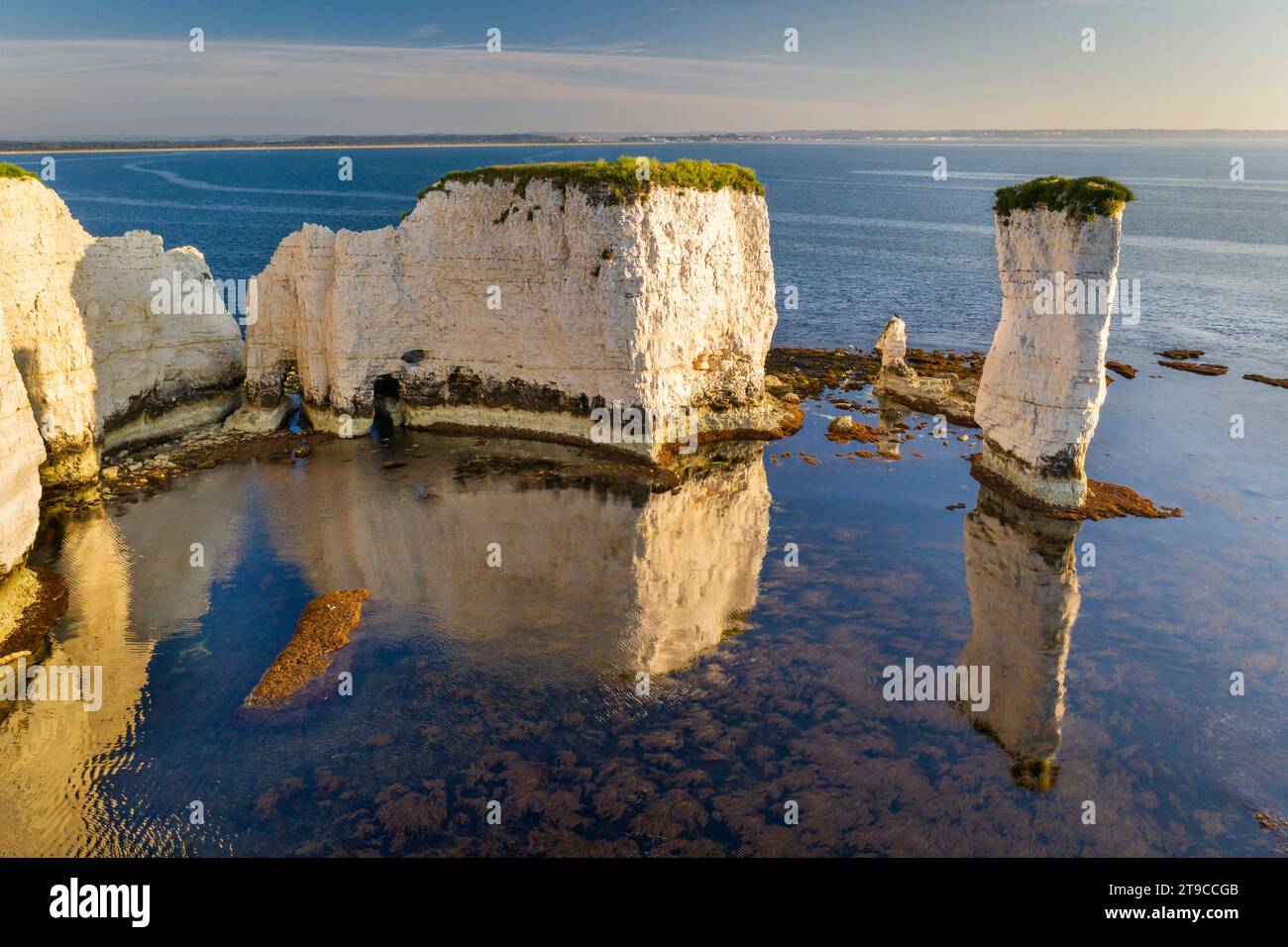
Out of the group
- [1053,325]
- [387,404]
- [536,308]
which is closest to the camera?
[1053,325]

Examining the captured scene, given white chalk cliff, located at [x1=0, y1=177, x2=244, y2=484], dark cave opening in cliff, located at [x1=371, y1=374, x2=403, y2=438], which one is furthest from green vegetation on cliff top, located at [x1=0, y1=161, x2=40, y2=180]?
dark cave opening in cliff, located at [x1=371, y1=374, x2=403, y2=438]

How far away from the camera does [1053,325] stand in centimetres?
2473

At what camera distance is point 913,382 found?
3656 cm

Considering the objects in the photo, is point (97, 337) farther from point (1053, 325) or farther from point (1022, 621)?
point (1053, 325)

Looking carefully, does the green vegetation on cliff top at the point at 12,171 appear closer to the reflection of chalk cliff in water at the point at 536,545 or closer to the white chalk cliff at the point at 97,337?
the white chalk cliff at the point at 97,337

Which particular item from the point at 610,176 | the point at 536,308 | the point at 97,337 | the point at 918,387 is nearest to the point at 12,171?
the point at 97,337

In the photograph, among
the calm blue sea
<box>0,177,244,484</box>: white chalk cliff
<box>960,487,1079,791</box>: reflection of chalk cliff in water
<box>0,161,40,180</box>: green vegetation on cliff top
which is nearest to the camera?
<box>960,487,1079,791</box>: reflection of chalk cliff in water

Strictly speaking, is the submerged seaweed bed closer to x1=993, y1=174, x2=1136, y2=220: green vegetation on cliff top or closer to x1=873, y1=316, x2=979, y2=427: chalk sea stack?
x1=873, y1=316, x2=979, y2=427: chalk sea stack

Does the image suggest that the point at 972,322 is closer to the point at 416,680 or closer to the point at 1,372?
the point at 416,680

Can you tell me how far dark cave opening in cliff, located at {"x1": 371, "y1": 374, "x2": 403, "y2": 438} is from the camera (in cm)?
3266

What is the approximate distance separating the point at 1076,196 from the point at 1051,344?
14.1 ft

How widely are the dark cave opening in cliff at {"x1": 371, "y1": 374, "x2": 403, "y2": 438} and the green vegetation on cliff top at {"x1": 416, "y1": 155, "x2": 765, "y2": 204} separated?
7.67 metres

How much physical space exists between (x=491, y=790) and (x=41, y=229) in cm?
2231
